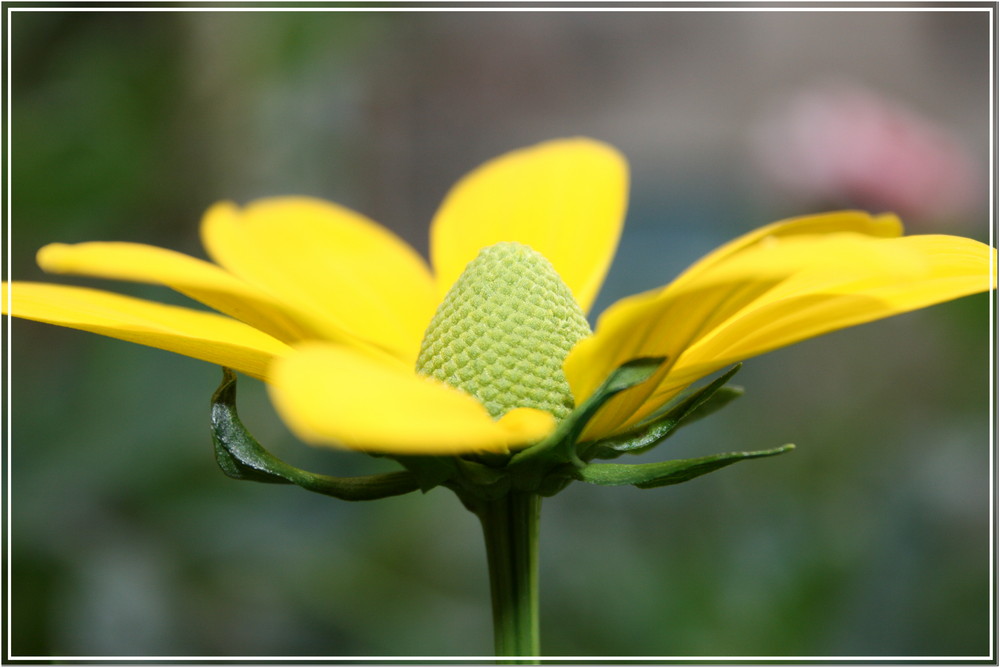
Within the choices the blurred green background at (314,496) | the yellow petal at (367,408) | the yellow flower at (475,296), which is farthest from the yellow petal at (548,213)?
the blurred green background at (314,496)

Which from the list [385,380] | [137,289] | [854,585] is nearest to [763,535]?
[854,585]

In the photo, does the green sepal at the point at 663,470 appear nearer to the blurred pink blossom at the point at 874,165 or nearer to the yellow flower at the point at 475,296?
the yellow flower at the point at 475,296

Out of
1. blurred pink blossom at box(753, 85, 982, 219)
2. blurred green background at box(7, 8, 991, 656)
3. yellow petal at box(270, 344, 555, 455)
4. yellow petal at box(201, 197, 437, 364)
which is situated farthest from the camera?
blurred pink blossom at box(753, 85, 982, 219)

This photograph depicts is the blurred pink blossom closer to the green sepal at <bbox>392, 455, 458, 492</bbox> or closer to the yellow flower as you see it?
the yellow flower

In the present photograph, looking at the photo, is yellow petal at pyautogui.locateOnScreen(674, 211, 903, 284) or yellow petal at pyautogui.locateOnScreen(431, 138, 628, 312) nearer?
yellow petal at pyautogui.locateOnScreen(674, 211, 903, 284)

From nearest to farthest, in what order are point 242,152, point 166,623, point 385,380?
point 385,380
point 166,623
point 242,152

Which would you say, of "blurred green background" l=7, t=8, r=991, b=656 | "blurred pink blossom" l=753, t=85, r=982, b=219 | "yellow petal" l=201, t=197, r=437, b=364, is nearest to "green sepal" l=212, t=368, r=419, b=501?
"yellow petal" l=201, t=197, r=437, b=364

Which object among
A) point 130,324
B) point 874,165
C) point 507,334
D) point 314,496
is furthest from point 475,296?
point 874,165

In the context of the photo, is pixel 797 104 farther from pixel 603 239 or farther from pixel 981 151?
pixel 603 239
